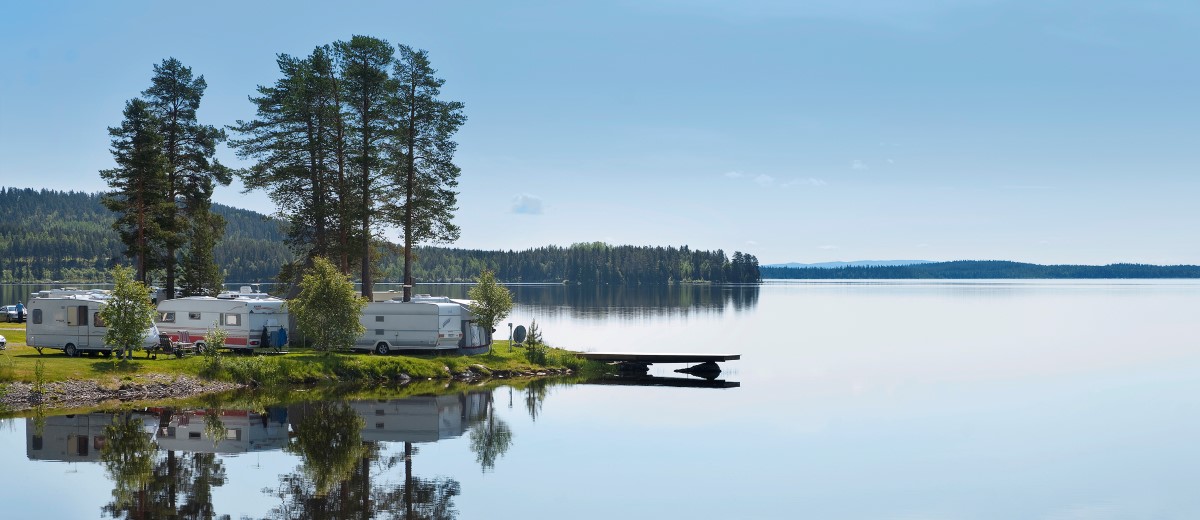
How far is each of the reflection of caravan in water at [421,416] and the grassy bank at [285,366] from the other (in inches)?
205

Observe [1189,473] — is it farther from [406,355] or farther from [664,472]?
[406,355]

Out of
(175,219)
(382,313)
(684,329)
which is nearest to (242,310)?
(382,313)

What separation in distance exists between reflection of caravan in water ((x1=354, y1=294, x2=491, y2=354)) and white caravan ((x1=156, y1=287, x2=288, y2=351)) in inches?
176

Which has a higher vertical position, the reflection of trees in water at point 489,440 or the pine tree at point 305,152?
the pine tree at point 305,152

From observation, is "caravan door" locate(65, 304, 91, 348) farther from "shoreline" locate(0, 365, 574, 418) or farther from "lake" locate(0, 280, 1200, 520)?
"lake" locate(0, 280, 1200, 520)

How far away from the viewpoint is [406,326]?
143 feet

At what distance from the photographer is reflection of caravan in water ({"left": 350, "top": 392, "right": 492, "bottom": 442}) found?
28000 mm

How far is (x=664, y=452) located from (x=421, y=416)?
9203 mm

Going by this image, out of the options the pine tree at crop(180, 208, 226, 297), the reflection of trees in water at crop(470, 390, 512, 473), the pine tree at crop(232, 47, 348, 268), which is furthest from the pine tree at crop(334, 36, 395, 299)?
the reflection of trees in water at crop(470, 390, 512, 473)

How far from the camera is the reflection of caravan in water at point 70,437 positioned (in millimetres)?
23672

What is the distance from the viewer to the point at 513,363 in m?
44.7

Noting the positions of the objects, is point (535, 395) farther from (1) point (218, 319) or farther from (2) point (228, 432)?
(1) point (218, 319)

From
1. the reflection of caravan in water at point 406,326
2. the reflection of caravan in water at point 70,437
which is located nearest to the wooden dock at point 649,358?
the reflection of caravan in water at point 406,326

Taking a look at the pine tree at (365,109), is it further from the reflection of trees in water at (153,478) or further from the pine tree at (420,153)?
the reflection of trees in water at (153,478)
